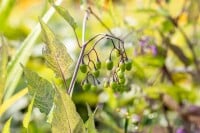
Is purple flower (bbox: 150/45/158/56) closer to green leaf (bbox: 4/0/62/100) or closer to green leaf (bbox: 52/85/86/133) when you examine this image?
green leaf (bbox: 4/0/62/100)

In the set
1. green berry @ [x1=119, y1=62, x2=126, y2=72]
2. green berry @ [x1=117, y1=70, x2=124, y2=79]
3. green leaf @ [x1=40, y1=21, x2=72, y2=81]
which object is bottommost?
green berry @ [x1=117, y1=70, x2=124, y2=79]

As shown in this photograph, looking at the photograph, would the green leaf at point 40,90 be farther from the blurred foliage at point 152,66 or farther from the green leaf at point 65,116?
the blurred foliage at point 152,66

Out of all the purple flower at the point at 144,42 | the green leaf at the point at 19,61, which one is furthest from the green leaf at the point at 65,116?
the purple flower at the point at 144,42

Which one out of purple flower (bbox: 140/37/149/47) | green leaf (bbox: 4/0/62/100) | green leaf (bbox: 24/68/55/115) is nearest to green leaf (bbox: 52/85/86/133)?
green leaf (bbox: 24/68/55/115)

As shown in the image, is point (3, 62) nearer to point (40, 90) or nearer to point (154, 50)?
point (40, 90)

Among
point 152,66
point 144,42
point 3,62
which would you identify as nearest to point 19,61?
point 3,62

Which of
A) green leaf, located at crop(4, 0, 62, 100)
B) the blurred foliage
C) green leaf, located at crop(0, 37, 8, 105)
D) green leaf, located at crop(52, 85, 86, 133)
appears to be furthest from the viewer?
the blurred foliage

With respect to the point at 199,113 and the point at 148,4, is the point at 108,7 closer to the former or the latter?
the point at 148,4
